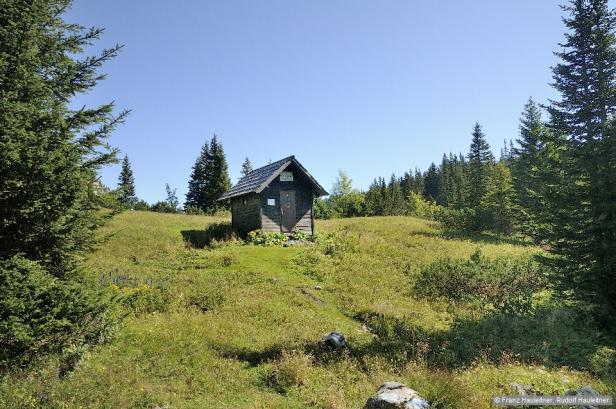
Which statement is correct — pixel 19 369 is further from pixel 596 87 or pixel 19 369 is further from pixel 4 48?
pixel 596 87

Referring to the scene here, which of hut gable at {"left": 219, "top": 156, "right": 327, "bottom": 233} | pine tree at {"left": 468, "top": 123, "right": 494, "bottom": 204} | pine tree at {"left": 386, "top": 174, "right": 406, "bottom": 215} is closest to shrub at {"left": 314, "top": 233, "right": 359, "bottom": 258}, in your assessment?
hut gable at {"left": 219, "top": 156, "right": 327, "bottom": 233}

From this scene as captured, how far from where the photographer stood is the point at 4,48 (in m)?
8.85

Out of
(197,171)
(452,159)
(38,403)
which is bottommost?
(38,403)

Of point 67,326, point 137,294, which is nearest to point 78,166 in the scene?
point 67,326

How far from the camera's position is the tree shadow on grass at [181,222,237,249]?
2659cm

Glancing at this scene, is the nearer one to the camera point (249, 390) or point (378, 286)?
point (249, 390)

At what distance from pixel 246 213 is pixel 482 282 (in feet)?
57.6

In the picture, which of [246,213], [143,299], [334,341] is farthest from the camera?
[246,213]

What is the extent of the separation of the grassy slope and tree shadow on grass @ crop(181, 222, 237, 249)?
562 centimetres

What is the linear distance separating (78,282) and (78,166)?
2.96 m

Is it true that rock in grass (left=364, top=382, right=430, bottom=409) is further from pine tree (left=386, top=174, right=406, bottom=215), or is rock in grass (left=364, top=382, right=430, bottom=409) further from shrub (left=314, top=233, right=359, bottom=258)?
pine tree (left=386, top=174, right=406, bottom=215)

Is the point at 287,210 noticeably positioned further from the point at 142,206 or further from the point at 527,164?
the point at 142,206

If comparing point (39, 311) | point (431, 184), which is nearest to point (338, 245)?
point (39, 311)

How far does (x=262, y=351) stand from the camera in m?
10.4
